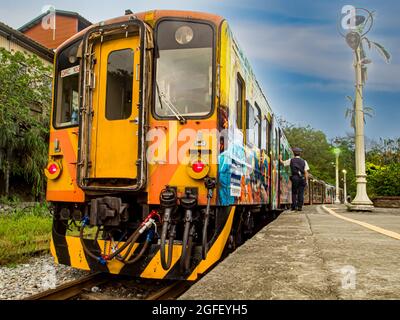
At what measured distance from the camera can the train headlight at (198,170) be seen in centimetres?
426

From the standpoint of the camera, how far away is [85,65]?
16.0 feet

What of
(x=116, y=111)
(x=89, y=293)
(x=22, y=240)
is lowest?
(x=89, y=293)

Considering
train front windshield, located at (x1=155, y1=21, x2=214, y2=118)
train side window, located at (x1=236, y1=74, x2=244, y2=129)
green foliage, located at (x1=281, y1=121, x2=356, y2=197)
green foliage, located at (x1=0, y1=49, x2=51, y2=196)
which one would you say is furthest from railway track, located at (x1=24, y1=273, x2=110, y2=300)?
green foliage, located at (x1=281, y1=121, x2=356, y2=197)

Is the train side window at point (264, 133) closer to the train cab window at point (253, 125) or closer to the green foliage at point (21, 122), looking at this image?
the train cab window at point (253, 125)

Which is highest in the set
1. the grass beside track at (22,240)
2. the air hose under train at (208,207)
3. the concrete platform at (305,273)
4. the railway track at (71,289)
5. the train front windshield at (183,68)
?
the train front windshield at (183,68)

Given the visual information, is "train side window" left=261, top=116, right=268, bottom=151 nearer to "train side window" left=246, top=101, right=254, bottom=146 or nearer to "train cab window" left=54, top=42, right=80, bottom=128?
"train side window" left=246, top=101, right=254, bottom=146

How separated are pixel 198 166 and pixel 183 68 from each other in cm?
118

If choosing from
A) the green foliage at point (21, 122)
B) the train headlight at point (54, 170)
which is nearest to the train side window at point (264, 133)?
the train headlight at point (54, 170)

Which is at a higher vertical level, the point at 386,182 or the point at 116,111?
the point at 116,111

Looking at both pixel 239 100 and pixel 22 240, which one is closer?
pixel 239 100

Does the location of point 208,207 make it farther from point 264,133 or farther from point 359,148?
point 359,148

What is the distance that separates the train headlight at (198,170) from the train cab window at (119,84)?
1039 mm

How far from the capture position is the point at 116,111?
480cm

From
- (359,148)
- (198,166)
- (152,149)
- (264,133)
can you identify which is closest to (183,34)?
(152,149)
